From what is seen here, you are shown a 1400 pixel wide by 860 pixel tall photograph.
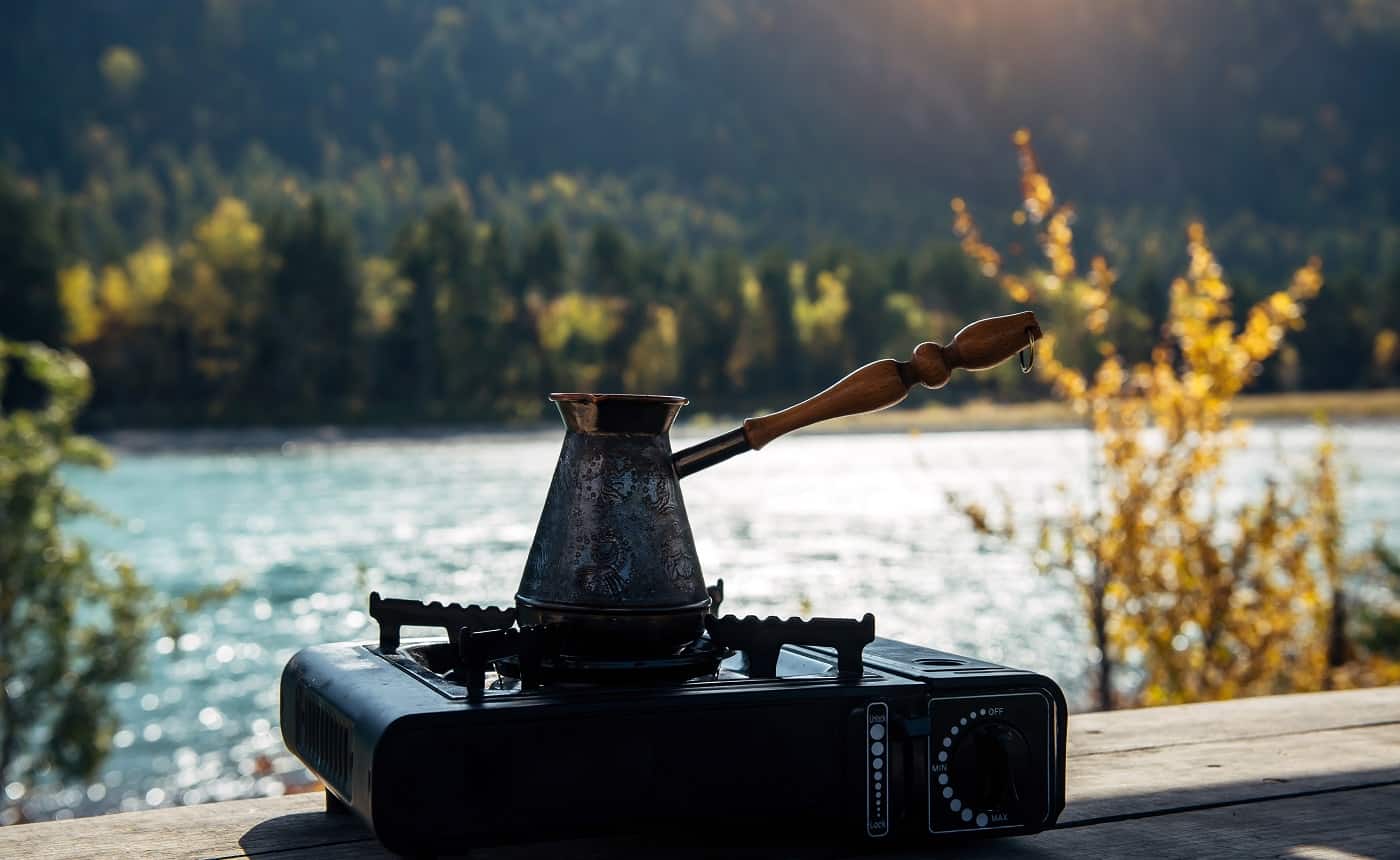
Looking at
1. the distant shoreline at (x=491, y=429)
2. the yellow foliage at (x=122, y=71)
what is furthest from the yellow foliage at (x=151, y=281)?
the yellow foliage at (x=122, y=71)

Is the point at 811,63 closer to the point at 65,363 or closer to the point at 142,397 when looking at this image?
the point at 142,397

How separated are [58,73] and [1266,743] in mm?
159537

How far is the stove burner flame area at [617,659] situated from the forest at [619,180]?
160 ft

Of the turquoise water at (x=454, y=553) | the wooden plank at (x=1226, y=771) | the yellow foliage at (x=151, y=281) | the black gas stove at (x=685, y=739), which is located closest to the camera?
the black gas stove at (x=685, y=739)

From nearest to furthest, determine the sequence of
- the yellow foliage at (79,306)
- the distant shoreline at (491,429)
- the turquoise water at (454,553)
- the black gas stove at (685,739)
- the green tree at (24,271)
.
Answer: the black gas stove at (685,739), the turquoise water at (454,553), the distant shoreline at (491,429), the green tree at (24,271), the yellow foliage at (79,306)

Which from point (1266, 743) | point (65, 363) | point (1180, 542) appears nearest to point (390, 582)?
point (65, 363)

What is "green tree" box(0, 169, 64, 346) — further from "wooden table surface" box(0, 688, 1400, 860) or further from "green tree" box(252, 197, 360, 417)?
"wooden table surface" box(0, 688, 1400, 860)

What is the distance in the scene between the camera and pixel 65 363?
9.02 metres

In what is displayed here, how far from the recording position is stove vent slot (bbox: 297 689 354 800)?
144 centimetres

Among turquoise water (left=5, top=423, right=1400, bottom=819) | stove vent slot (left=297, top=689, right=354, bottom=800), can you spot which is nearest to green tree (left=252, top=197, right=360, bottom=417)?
turquoise water (left=5, top=423, right=1400, bottom=819)

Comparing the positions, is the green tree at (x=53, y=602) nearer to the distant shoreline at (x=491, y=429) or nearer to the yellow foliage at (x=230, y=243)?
the distant shoreline at (x=491, y=429)

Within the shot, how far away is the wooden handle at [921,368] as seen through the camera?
1.52 meters

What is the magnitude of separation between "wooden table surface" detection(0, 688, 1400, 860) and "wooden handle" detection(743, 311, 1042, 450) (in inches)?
18.5

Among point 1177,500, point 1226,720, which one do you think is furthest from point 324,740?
point 1177,500
